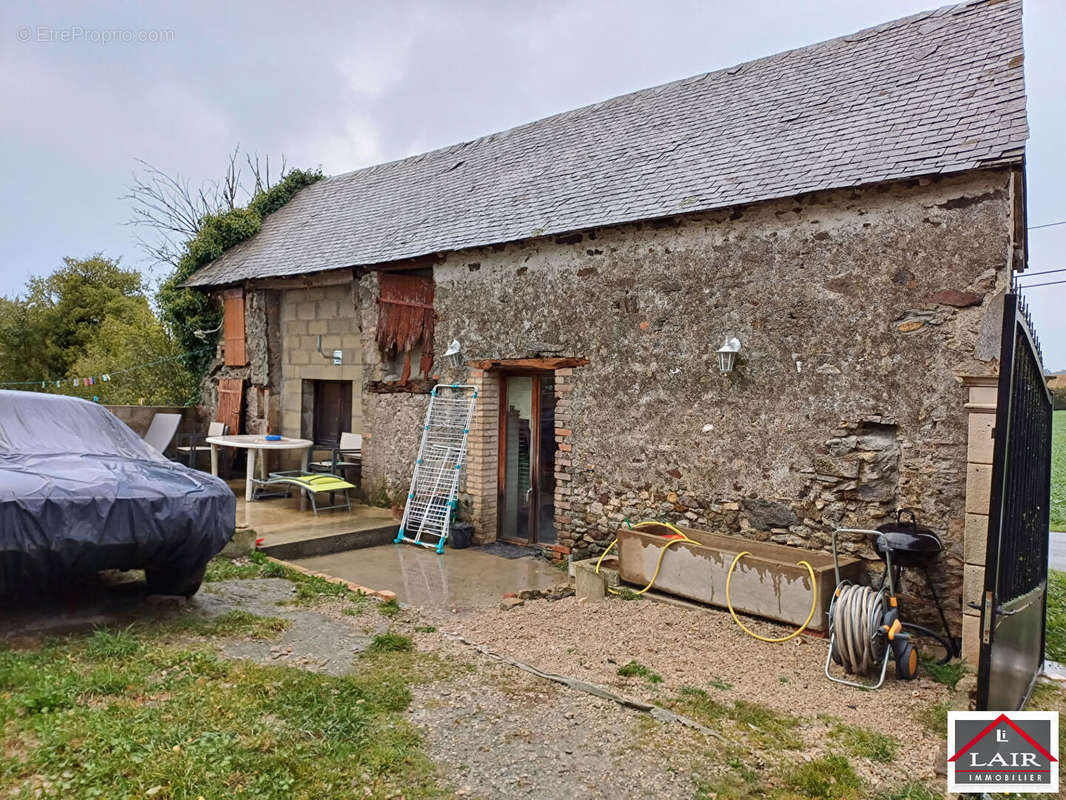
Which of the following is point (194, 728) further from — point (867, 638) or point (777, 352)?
point (777, 352)

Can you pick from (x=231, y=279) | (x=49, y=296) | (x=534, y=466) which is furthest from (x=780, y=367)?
(x=49, y=296)

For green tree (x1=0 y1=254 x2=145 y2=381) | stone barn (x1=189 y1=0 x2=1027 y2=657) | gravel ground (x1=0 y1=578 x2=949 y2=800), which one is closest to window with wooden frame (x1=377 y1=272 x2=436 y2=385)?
stone barn (x1=189 y1=0 x2=1027 y2=657)

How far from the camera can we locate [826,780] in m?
3.03

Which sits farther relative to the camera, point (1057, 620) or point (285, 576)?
point (285, 576)

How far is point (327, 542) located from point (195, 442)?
5734 millimetres

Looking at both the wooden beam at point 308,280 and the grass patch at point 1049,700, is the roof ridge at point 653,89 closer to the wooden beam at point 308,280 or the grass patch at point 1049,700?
the wooden beam at point 308,280

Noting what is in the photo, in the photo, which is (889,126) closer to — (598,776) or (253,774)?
(598,776)

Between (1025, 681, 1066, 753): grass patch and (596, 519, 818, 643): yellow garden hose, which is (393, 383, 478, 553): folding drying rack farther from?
(1025, 681, 1066, 753): grass patch

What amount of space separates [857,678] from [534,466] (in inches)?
178

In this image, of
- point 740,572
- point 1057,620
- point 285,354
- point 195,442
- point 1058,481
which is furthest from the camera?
point 1058,481

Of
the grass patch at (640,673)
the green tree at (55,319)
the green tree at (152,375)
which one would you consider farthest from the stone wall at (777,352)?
the green tree at (55,319)

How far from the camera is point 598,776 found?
2.95 metres

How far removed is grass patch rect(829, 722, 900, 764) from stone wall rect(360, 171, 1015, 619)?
2.19 m

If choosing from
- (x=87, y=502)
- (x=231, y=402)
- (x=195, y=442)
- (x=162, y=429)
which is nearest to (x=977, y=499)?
(x=87, y=502)
